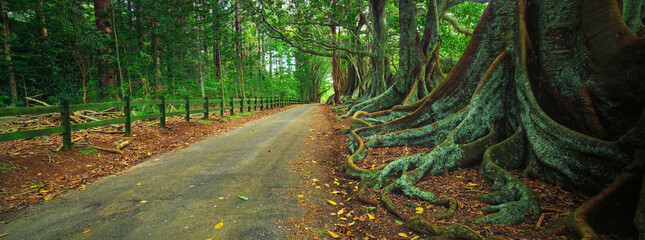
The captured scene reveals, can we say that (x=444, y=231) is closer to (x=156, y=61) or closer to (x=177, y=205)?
(x=177, y=205)

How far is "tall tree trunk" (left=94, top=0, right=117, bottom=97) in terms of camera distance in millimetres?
10695

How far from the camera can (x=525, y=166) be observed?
3660 millimetres

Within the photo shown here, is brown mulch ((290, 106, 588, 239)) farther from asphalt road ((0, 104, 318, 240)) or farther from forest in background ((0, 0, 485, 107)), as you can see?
forest in background ((0, 0, 485, 107))

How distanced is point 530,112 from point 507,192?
1383mm

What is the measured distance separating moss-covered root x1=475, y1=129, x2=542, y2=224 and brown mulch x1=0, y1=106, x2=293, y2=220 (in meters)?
5.41

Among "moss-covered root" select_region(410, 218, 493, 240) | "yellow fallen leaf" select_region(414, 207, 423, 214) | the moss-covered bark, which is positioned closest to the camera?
"moss-covered root" select_region(410, 218, 493, 240)

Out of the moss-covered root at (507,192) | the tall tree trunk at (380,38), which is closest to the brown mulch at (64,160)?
the moss-covered root at (507,192)

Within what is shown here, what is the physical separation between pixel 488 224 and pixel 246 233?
7.66 feet

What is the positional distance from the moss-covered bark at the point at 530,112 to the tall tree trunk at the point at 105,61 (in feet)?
38.3

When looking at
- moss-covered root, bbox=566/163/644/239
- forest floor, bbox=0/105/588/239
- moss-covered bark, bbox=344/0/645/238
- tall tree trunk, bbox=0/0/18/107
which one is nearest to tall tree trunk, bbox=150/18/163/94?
tall tree trunk, bbox=0/0/18/107

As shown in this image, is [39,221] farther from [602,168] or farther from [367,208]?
[602,168]

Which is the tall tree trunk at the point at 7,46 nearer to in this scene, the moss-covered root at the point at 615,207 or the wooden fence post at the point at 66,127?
the wooden fence post at the point at 66,127

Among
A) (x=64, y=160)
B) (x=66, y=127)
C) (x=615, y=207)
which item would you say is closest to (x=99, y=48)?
(x=66, y=127)

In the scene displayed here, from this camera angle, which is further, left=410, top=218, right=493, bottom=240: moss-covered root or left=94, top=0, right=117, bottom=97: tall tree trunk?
left=94, top=0, right=117, bottom=97: tall tree trunk
